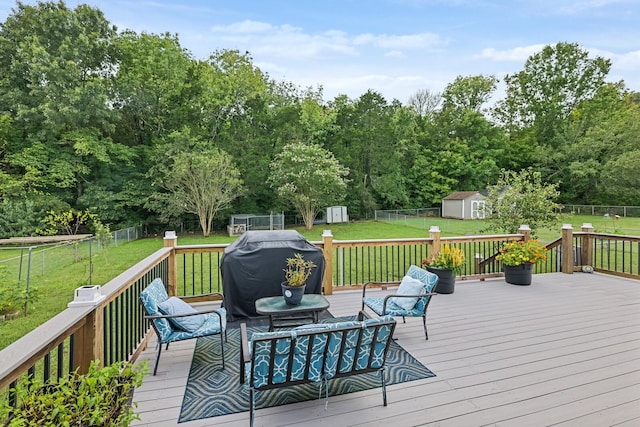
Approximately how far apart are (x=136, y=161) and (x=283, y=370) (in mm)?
19957

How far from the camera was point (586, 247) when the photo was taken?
6438mm

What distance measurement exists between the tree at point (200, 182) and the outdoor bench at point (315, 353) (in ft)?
50.5

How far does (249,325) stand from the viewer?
153 inches

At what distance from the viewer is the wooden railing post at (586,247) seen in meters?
6.32

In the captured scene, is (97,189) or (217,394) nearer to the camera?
(217,394)

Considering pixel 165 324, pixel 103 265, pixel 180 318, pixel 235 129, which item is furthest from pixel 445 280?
pixel 235 129

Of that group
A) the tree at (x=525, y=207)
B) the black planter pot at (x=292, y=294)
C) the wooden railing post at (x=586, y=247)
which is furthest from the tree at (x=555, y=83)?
the black planter pot at (x=292, y=294)

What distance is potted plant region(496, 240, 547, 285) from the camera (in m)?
5.57

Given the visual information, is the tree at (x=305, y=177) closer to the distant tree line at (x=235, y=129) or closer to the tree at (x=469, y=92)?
the distant tree line at (x=235, y=129)

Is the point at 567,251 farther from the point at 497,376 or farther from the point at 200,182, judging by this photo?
the point at 200,182

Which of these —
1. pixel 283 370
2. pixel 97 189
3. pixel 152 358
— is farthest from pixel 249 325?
pixel 97 189

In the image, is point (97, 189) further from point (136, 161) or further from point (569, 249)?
point (569, 249)

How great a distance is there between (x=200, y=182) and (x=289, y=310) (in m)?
14.7

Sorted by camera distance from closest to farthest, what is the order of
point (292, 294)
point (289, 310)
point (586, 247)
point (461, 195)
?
point (289, 310)
point (292, 294)
point (586, 247)
point (461, 195)
